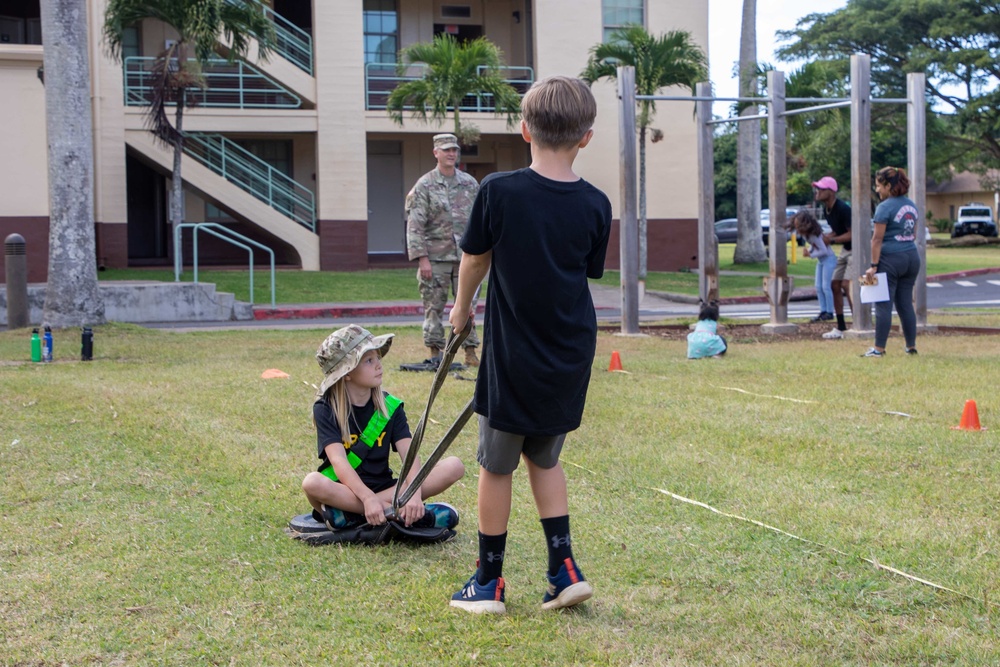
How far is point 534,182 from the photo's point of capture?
3852mm

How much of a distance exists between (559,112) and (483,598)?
A: 1679 millimetres

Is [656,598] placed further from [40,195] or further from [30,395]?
[40,195]

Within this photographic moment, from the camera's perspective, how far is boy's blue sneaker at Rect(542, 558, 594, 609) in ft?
12.8

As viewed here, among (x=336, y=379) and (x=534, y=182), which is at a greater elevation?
(x=534, y=182)

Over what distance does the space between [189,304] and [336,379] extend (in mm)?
13896

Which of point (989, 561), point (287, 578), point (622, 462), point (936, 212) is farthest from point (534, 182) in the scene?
point (936, 212)

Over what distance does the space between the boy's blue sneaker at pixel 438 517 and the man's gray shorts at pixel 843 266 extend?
10.0 metres

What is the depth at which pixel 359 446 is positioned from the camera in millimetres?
4922

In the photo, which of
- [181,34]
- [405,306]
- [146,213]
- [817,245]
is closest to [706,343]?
[817,245]

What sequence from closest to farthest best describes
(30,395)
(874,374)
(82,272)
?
(30,395), (874,374), (82,272)

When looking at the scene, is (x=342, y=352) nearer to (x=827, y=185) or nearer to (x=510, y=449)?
(x=510, y=449)

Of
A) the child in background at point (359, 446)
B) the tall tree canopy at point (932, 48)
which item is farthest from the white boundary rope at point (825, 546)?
the tall tree canopy at point (932, 48)

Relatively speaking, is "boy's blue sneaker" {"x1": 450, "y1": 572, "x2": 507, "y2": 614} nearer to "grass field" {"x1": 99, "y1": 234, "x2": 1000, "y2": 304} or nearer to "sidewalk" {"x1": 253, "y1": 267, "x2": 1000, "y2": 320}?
"sidewalk" {"x1": 253, "y1": 267, "x2": 1000, "y2": 320}

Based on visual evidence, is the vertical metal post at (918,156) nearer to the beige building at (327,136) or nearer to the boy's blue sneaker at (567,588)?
the boy's blue sneaker at (567,588)
